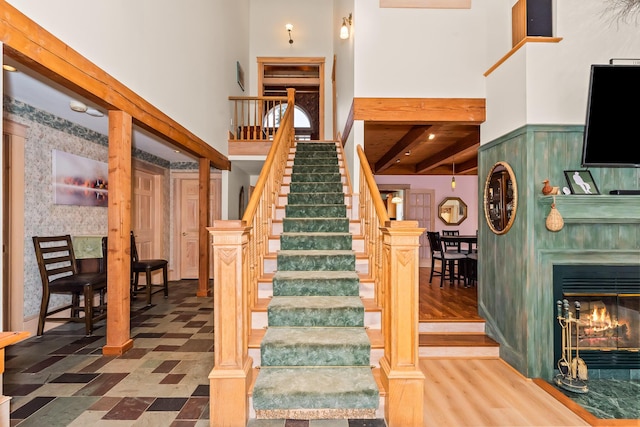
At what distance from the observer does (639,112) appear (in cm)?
270

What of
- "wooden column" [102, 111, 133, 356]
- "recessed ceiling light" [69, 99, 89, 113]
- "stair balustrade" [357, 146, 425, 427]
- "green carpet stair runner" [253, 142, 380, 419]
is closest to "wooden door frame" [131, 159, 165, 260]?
"recessed ceiling light" [69, 99, 89, 113]

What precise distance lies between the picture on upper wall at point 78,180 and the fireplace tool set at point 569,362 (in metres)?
5.45

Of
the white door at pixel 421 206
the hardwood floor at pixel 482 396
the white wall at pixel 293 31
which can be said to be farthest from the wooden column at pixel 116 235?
the white door at pixel 421 206

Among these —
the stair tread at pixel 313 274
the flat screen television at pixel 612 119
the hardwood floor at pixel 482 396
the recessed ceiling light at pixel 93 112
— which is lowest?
the hardwood floor at pixel 482 396

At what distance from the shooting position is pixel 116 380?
2.63 meters

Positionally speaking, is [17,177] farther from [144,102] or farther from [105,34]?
[105,34]

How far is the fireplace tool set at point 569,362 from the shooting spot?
2.74m

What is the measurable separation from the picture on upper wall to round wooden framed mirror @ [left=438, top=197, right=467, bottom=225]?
761 cm

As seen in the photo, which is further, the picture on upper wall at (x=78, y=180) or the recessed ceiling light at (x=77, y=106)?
the picture on upper wall at (x=78, y=180)

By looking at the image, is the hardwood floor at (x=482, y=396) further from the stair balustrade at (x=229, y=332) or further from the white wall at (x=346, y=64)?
the white wall at (x=346, y=64)

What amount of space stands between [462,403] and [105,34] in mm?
4117

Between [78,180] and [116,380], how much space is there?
2.88m

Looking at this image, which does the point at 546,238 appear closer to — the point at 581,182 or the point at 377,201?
the point at 581,182

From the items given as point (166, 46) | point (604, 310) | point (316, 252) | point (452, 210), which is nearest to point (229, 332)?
point (316, 252)
